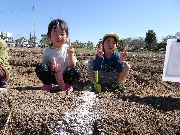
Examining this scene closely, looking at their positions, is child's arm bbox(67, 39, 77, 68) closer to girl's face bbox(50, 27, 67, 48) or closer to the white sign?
girl's face bbox(50, 27, 67, 48)

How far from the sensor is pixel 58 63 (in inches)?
106

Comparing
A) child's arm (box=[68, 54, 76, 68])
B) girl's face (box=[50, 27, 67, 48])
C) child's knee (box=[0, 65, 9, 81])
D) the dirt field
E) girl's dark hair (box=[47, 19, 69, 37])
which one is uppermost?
girl's dark hair (box=[47, 19, 69, 37])

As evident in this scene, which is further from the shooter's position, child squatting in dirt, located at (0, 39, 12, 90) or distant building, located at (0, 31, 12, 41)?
distant building, located at (0, 31, 12, 41)

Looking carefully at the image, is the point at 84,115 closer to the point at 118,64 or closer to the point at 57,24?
the point at 57,24

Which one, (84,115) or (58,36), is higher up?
(58,36)

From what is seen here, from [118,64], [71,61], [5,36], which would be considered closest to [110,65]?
[118,64]

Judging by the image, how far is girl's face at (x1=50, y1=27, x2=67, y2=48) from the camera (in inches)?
103

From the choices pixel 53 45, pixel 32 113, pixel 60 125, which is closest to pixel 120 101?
pixel 60 125

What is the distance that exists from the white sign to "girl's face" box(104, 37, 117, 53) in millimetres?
705

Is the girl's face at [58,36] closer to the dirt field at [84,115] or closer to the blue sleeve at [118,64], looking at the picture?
the blue sleeve at [118,64]

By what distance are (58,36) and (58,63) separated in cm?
27

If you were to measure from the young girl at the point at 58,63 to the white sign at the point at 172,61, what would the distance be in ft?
2.86

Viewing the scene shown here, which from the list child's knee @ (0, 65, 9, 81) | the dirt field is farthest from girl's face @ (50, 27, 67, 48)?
the dirt field

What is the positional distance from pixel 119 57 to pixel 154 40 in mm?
46262
